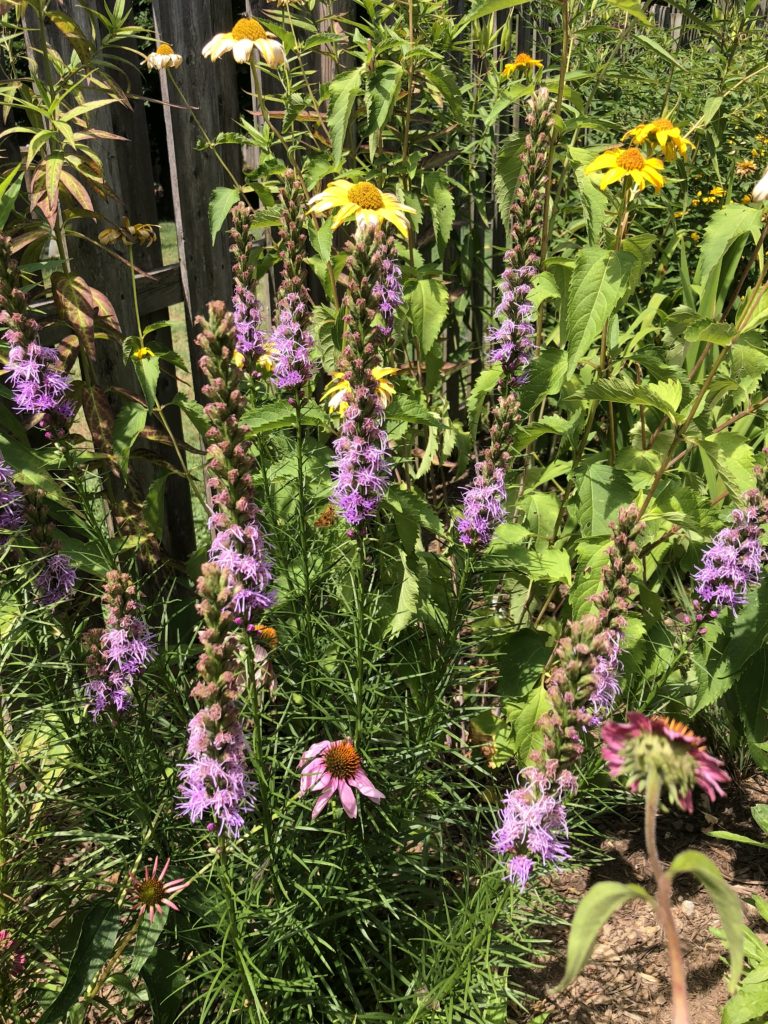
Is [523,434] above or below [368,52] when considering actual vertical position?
below

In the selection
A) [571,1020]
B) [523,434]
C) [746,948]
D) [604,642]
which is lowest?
[571,1020]

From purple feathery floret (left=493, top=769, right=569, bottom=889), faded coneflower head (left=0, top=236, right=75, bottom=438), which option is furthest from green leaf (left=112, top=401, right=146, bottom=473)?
purple feathery floret (left=493, top=769, right=569, bottom=889)

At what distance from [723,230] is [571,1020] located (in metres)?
2.16

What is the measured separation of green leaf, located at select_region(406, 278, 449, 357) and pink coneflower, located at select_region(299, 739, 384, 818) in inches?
56.9

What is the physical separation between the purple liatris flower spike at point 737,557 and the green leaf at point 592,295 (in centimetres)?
57

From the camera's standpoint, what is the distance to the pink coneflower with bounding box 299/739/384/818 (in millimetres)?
1728

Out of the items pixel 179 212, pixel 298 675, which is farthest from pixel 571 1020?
pixel 179 212

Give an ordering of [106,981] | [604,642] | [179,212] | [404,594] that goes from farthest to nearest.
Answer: [179,212] → [404,594] → [106,981] → [604,642]

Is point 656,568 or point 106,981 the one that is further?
point 656,568

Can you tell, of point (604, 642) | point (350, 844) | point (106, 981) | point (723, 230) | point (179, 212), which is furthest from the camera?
point (179, 212)

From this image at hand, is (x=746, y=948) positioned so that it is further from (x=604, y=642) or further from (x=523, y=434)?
(x=523, y=434)

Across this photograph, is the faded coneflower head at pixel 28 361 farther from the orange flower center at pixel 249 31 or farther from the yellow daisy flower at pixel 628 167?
the yellow daisy flower at pixel 628 167

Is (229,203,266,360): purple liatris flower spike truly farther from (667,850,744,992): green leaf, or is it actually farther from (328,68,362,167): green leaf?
(667,850,744,992): green leaf

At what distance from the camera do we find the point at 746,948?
1897 millimetres
